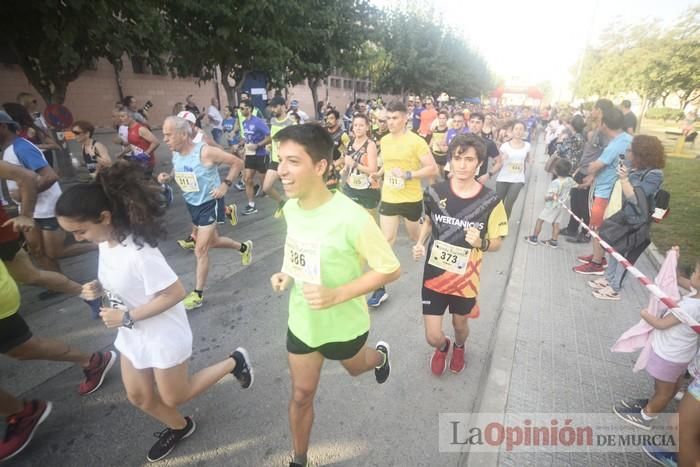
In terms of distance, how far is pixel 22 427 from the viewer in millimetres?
2453

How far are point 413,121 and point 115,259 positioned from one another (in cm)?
1605

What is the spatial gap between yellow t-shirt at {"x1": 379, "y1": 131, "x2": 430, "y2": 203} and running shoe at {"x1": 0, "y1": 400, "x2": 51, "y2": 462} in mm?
3705

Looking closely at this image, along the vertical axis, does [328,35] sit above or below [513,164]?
above

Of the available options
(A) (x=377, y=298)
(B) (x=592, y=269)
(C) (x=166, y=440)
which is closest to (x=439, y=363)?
(A) (x=377, y=298)

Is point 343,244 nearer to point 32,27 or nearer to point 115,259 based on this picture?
point 115,259

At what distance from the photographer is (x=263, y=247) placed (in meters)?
5.96

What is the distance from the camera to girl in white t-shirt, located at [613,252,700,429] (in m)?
2.27

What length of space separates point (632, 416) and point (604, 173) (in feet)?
11.5

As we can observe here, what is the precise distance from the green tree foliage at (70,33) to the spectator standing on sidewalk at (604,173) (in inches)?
306

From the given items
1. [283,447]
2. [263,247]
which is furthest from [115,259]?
[263,247]

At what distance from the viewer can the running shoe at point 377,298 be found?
14.1ft

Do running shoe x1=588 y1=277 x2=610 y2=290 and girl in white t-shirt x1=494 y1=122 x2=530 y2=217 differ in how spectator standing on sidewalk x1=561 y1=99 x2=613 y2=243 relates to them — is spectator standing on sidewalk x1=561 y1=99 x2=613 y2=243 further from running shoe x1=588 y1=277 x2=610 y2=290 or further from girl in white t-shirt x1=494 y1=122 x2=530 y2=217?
running shoe x1=588 y1=277 x2=610 y2=290

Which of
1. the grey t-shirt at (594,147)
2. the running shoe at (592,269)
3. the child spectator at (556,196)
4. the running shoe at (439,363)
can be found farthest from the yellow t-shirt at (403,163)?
the grey t-shirt at (594,147)

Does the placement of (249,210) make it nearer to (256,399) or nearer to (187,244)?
(187,244)
